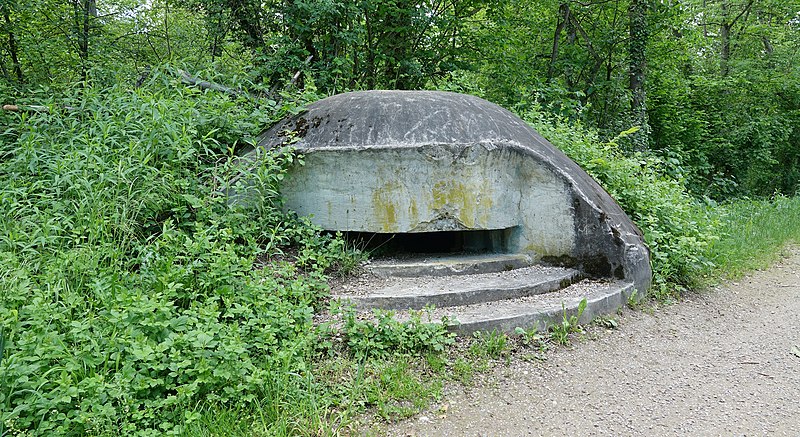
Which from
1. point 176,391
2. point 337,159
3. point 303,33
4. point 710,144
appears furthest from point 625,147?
point 176,391

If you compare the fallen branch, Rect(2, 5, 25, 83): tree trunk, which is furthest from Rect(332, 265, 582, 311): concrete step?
Rect(2, 5, 25, 83): tree trunk

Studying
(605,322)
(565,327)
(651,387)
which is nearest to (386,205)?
(565,327)

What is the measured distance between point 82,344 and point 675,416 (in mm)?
2869

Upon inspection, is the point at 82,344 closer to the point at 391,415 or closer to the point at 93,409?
the point at 93,409

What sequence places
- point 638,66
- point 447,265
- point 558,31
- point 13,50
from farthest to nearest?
point 558,31 → point 638,66 → point 13,50 → point 447,265

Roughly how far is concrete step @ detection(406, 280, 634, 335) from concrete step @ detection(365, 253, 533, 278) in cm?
48

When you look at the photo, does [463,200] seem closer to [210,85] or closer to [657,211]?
[657,211]

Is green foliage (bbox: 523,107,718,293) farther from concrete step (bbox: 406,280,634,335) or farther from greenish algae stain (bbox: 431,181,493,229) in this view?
greenish algae stain (bbox: 431,181,493,229)

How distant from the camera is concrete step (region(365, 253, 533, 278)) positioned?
4.26 m

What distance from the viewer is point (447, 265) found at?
432cm

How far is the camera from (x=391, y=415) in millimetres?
2684

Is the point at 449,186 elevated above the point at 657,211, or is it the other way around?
the point at 449,186

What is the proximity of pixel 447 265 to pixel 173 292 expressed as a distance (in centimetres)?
216

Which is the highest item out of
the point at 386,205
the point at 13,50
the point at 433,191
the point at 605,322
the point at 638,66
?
the point at 638,66
